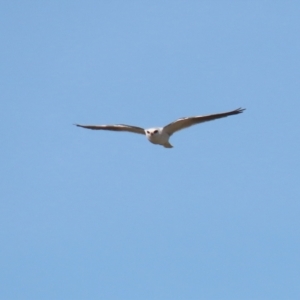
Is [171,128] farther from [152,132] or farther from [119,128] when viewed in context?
[119,128]

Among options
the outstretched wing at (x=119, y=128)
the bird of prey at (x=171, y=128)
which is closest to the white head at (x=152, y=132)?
the bird of prey at (x=171, y=128)

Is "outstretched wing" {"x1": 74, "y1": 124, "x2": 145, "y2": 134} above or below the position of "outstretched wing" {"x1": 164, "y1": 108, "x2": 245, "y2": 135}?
above

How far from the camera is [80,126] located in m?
28.1

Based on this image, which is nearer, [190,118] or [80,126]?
[190,118]

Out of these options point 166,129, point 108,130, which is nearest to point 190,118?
point 166,129

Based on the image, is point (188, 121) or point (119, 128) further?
point (119, 128)

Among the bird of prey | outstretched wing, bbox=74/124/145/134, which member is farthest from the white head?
outstretched wing, bbox=74/124/145/134

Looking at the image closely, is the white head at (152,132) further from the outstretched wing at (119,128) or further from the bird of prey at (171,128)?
the outstretched wing at (119,128)

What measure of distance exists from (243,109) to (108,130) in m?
3.82

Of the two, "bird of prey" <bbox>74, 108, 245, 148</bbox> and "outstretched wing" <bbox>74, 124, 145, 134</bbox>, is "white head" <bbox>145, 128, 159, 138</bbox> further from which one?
"outstretched wing" <bbox>74, 124, 145, 134</bbox>

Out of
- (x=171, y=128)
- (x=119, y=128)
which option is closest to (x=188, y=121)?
(x=171, y=128)

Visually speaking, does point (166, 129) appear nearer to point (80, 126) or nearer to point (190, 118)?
point (190, 118)

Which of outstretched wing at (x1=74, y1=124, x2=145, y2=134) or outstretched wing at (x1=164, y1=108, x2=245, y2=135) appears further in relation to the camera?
outstretched wing at (x1=74, y1=124, x2=145, y2=134)

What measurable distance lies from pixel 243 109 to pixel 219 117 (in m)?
0.66
